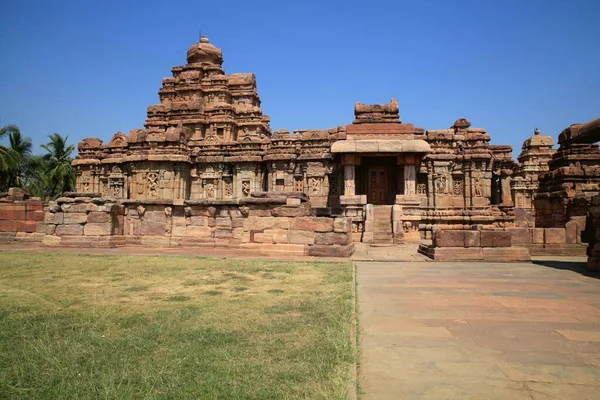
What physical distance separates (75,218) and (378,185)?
12.9 m

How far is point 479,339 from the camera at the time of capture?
324cm

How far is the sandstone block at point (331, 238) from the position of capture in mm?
9805

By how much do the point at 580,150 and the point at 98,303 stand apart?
19303mm

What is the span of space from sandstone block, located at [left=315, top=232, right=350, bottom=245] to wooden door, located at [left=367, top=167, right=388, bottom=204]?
9110mm

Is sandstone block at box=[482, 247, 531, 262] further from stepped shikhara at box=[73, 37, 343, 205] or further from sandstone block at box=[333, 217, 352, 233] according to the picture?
stepped shikhara at box=[73, 37, 343, 205]

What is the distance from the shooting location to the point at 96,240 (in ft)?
37.2

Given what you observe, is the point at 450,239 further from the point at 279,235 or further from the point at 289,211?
the point at 279,235

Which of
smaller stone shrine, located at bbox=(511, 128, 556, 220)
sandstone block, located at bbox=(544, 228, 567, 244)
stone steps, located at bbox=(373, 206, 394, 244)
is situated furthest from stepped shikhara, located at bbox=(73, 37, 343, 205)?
smaller stone shrine, located at bbox=(511, 128, 556, 220)

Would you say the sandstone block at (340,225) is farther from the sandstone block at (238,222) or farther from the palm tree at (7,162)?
the palm tree at (7,162)

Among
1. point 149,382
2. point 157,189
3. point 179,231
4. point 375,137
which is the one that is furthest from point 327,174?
point 149,382

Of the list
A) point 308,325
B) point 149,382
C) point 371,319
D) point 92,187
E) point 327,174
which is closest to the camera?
point 149,382

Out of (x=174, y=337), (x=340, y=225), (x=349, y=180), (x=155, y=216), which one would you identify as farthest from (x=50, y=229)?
(x=349, y=180)

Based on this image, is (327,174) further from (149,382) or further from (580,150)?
(149,382)

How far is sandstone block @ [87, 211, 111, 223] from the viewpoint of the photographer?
11539 mm
